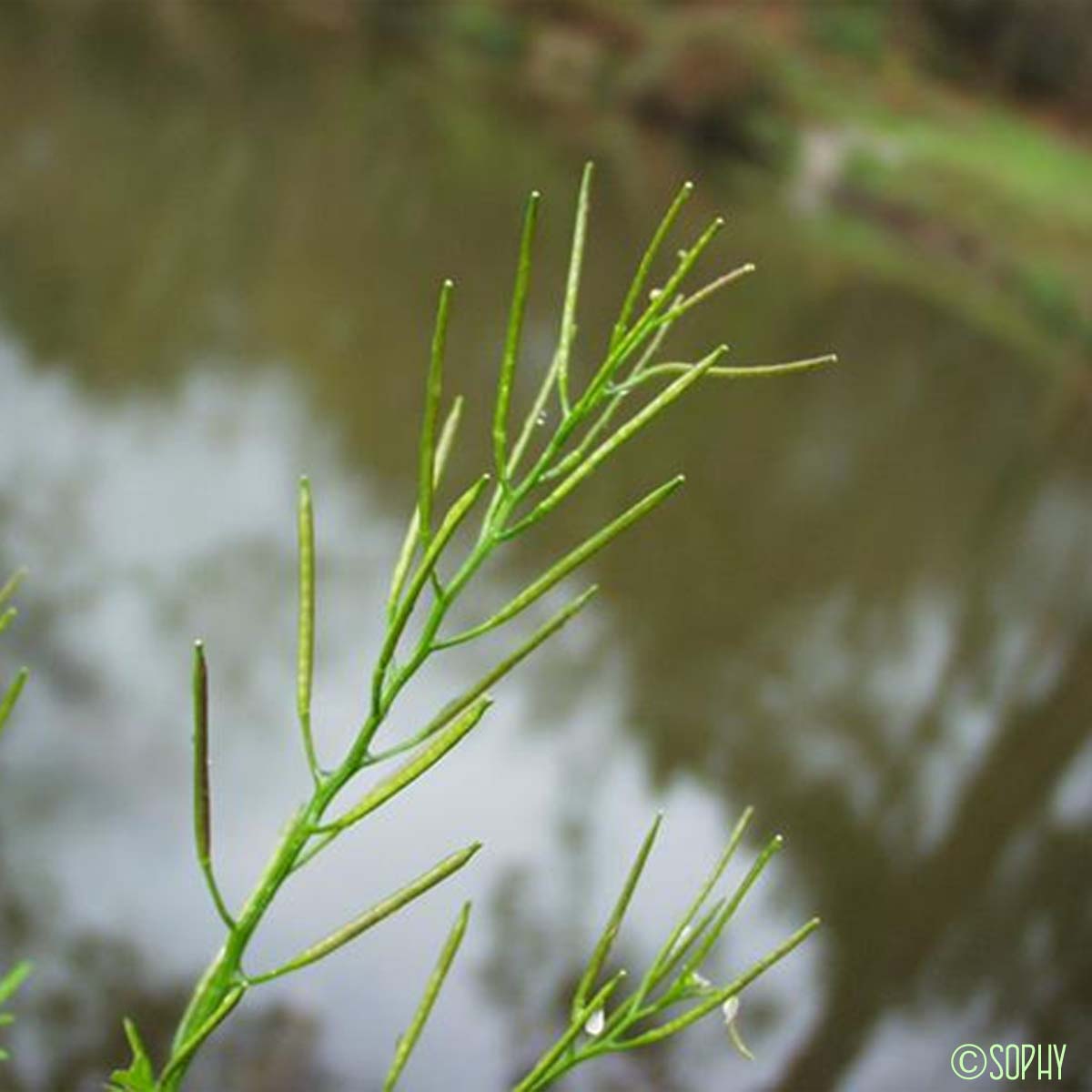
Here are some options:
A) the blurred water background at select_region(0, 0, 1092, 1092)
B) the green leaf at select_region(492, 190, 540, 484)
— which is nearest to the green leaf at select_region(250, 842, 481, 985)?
the green leaf at select_region(492, 190, 540, 484)

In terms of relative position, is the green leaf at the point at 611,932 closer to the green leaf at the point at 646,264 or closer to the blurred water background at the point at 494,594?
the green leaf at the point at 646,264

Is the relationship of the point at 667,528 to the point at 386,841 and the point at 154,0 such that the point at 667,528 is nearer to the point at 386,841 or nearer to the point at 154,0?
the point at 386,841

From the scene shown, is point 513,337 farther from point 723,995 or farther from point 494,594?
point 494,594

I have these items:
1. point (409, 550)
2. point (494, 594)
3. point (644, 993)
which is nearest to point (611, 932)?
point (644, 993)

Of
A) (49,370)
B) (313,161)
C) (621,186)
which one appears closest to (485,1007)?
Result: (49,370)

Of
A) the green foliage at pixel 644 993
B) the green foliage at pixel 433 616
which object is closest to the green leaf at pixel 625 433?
the green foliage at pixel 433 616

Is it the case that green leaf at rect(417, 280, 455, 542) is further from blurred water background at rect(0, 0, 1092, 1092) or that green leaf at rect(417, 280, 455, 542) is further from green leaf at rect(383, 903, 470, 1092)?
blurred water background at rect(0, 0, 1092, 1092)

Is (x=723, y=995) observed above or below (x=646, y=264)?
below

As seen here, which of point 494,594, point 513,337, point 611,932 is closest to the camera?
point 513,337
